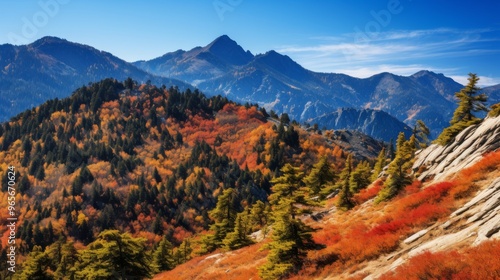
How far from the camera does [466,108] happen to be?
39062 millimetres

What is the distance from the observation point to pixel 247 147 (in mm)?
176625

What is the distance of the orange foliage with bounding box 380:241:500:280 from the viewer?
40.0 feet

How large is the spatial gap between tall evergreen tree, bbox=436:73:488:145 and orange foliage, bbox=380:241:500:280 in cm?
2623

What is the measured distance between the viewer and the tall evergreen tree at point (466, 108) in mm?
36703

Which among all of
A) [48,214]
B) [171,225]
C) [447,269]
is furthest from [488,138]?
[48,214]

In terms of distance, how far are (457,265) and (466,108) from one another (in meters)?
32.2

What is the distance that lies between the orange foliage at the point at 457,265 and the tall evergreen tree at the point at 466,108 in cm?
2623

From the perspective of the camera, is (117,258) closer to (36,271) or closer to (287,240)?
(287,240)

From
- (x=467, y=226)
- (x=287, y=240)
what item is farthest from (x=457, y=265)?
(x=287, y=240)

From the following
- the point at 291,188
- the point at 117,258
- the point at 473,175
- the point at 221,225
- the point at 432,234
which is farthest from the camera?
the point at 221,225

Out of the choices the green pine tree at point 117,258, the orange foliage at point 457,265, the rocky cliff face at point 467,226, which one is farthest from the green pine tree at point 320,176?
the orange foliage at point 457,265

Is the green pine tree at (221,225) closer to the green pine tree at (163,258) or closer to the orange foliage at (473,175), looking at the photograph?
the green pine tree at (163,258)

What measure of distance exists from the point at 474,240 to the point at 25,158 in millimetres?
195126

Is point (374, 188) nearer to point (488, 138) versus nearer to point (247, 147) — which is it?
point (488, 138)
